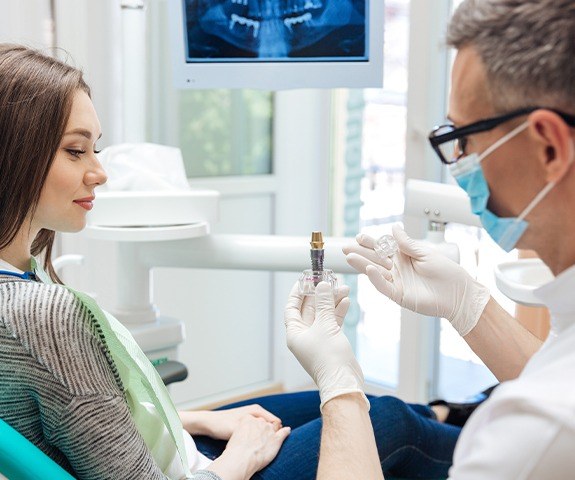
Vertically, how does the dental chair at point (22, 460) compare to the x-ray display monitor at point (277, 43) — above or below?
below

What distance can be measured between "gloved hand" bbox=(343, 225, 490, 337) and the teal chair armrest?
0.61 metres

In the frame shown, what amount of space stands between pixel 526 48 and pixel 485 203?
8.4 inches

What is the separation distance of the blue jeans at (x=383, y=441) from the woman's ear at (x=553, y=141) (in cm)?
81

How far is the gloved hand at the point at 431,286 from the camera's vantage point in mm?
1435

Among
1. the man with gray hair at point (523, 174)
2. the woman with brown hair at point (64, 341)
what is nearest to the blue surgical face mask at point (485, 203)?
the man with gray hair at point (523, 174)

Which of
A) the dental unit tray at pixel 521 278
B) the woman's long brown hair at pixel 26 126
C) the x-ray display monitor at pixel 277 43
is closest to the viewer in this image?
the woman's long brown hair at pixel 26 126

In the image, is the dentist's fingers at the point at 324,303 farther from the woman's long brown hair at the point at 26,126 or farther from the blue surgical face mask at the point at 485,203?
the woman's long brown hair at the point at 26,126

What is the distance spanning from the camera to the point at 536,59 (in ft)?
2.69

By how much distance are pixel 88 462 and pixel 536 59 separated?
0.77 metres

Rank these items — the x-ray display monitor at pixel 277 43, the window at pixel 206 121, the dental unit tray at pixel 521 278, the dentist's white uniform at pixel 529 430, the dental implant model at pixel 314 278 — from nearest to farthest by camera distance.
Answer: the dentist's white uniform at pixel 529 430 < the dental implant model at pixel 314 278 < the dental unit tray at pixel 521 278 < the x-ray display monitor at pixel 277 43 < the window at pixel 206 121

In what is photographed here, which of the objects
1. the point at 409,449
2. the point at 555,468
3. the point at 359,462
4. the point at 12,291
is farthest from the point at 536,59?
the point at 409,449

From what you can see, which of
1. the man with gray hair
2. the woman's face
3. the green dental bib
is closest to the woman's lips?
the woman's face

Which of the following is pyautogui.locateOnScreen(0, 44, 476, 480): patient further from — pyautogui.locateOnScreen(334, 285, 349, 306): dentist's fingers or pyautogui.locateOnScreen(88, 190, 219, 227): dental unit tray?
pyautogui.locateOnScreen(88, 190, 219, 227): dental unit tray

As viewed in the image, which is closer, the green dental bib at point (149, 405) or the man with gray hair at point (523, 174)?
the man with gray hair at point (523, 174)
